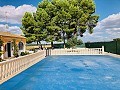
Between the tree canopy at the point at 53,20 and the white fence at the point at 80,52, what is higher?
the tree canopy at the point at 53,20

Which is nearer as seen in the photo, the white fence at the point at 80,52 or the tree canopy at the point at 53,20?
the white fence at the point at 80,52

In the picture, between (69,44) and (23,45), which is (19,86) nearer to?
(23,45)

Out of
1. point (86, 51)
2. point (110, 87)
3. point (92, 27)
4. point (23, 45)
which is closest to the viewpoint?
point (110, 87)

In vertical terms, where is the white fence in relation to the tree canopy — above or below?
below

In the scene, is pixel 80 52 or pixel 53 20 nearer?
pixel 80 52

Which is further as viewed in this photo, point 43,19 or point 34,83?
point 43,19

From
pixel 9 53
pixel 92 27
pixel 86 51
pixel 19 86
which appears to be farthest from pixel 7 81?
pixel 92 27

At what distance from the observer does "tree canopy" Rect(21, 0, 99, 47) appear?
39250 mm

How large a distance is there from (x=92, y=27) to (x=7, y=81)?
38.0 m

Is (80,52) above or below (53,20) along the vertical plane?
below

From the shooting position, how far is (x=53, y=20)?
39.6m

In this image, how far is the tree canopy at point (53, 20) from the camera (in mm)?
39250

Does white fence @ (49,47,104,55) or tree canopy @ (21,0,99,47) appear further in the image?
tree canopy @ (21,0,99,47)

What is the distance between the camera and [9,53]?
27594 mm
